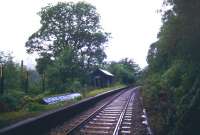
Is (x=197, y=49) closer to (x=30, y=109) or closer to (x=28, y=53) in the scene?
(x=30, y=109)

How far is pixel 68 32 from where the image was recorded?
2469 inches

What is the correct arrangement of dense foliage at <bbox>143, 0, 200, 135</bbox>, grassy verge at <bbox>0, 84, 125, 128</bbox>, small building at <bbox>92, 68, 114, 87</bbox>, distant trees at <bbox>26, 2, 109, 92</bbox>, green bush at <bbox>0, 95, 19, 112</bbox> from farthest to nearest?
small building at <bbox>92, 68, 114, 87</bbox> → distant trees at <bbox>26, 2, 109, 92</bbox> → green bush at <bbox>0, 95, 19, 112</bbox> → grassy verge at <bbox>0, 84, 125, 128</bbox> → dense foliage at <bbox>143, 0, 200, 135</bbox>

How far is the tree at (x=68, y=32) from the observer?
62406 mm

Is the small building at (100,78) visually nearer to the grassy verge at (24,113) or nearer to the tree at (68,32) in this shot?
the tree at (68,32)

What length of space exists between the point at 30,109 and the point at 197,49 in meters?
12.1

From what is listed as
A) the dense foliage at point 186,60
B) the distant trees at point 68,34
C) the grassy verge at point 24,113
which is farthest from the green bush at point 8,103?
the distant trees at point 68,34

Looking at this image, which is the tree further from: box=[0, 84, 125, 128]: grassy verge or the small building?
box=[0, 84, 125, 128]: grassy verge

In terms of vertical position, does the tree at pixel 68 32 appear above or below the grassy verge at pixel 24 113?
above

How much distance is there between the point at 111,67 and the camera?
109m

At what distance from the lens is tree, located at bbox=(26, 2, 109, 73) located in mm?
62406

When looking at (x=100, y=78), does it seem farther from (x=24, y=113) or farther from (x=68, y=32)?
(x=24, y=113)

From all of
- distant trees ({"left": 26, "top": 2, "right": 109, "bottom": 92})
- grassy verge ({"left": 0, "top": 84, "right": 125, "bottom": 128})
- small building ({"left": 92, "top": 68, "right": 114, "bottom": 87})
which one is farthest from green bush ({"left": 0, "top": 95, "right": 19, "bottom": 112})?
small building ({"left": 92, "top": 68, "right": 114, "bottom": 87})

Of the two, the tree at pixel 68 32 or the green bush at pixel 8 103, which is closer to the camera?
the green bush at pixel 8 103

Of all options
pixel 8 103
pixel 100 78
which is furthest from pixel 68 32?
pixel 8 103
